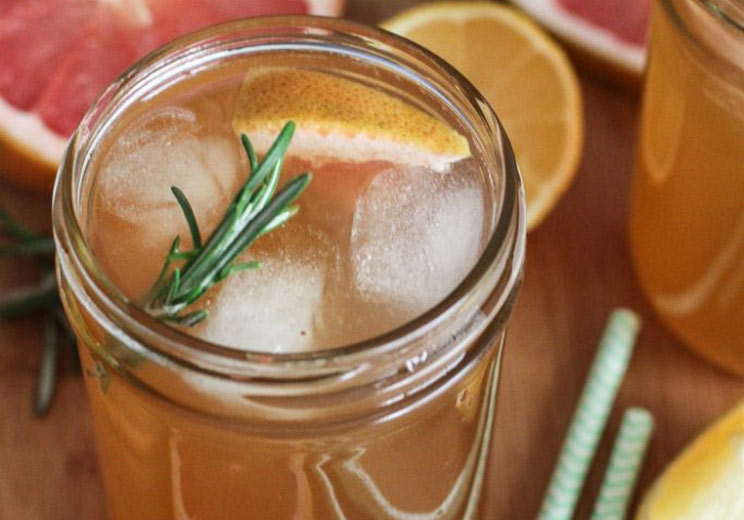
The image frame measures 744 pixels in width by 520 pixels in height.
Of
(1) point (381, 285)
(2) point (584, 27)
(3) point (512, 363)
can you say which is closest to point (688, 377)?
(3) point (512, 363)

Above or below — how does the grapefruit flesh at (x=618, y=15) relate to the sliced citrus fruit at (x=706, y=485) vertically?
above

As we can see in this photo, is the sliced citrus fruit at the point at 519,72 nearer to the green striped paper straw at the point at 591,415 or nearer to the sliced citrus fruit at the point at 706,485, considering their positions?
the green striped paper straw at the point at 591,415

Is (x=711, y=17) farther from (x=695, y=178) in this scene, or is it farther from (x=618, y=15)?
(x=618, y=15)

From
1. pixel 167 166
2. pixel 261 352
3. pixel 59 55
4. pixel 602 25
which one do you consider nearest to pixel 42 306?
pixel 59 55

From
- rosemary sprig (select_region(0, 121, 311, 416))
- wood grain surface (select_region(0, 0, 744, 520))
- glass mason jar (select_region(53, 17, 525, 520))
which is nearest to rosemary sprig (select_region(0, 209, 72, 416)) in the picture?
wood grain surface (select_region(0, 0, 744, 520))

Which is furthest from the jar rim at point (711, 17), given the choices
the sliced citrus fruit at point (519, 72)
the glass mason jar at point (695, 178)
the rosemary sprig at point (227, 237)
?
the rosemary sprig at point (227, 237)

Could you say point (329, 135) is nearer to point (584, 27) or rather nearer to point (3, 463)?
point (3, 463)

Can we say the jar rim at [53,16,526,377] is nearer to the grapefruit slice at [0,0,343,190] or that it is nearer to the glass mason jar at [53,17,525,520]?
the glass mason jar at [53,17,525,520]
